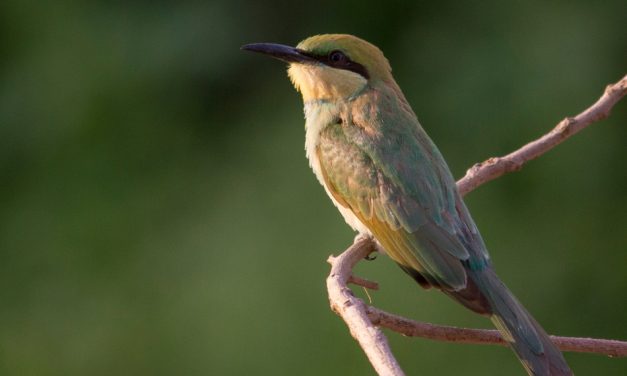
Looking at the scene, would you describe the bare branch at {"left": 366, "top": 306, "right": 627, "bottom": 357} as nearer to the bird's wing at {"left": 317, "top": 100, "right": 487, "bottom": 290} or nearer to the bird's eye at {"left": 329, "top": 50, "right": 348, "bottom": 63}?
the bird's wing at {"left": 317, "top": 100, "right": 487, "bottom": 290}

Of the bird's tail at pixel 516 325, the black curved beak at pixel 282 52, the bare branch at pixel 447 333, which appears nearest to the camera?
the bare branch at pixel 447 333

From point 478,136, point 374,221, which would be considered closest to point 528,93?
point 478,136

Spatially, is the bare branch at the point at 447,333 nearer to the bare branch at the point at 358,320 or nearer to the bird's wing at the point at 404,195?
the bare branch at the point at 358,320

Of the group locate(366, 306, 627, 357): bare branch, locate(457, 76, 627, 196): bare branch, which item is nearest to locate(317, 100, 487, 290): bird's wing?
locate(457, 76, 627, 196): bare branch

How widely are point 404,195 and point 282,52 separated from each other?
1.71 feet

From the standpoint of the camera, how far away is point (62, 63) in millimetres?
4562

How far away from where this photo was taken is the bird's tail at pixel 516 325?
222 cm

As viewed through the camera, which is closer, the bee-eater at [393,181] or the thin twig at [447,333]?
the thin twig at [447,333]

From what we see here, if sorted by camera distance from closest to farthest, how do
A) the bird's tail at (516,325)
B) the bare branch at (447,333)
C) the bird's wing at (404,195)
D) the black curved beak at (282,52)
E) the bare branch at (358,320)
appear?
1. the bare branch at (358,320)
2. the bare branch at (447,333)
3. the bird's tail at (516,325)
4. the bird's wing at (404,195)
5. the black curved beak at (282,52)

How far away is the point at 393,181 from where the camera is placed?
273 cm

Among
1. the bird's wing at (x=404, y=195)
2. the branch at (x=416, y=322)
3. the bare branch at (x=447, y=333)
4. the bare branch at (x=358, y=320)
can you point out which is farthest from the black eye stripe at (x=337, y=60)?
the bare branch at (x=447, y=333)

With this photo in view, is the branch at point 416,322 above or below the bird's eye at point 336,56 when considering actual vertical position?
below

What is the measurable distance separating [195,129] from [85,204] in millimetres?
537

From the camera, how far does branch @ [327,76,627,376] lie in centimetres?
178
